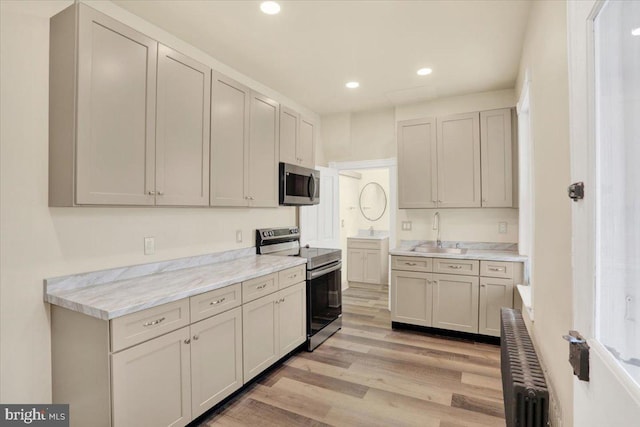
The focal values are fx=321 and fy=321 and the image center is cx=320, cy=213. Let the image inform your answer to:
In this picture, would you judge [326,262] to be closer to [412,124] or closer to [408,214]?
[408,214]

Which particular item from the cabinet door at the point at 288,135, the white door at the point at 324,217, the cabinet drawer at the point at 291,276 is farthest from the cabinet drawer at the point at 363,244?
the cabinet drawer at the point at 291,276

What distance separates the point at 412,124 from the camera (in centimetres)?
387

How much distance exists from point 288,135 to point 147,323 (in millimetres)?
2336

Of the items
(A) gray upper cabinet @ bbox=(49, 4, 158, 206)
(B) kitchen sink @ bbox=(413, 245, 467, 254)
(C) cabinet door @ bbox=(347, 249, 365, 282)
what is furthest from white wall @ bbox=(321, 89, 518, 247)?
(A) gray upper cabinet @ bbox=(49, 4, 158, 206)

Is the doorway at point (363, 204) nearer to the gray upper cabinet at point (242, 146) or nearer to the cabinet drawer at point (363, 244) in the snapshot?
the cabinet drawer at point (363, 244)

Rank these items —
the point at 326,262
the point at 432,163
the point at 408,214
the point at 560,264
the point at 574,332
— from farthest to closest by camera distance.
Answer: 1. the point at 408,214
2. the point at 432,163
3. the point at 326,262
4. the point at 560,264
5. the point at 574,332

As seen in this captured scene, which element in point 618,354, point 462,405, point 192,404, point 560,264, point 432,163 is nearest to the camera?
point 618,354

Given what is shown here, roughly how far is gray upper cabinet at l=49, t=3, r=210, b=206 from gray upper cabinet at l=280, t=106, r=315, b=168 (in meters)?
1.18

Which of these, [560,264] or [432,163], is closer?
[560,264]

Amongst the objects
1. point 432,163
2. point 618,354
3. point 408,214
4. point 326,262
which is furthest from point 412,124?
point 618,354

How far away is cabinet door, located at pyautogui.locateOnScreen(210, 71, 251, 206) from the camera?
8.27 ft

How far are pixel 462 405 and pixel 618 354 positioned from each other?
186cm

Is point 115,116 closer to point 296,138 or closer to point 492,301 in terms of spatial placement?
point 296,138

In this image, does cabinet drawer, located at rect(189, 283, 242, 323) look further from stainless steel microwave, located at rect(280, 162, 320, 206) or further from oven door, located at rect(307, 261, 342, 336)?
stainless steel microwave, located at rect(280, 162, 320, 206)
